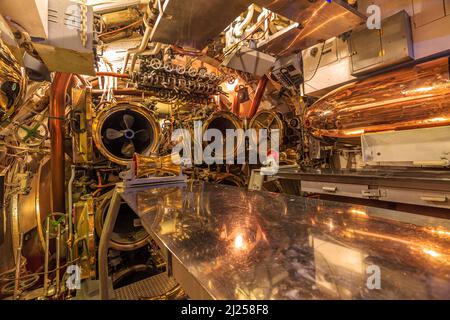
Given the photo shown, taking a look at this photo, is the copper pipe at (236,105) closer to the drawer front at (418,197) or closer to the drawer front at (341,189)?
the drawer front at (341,189)

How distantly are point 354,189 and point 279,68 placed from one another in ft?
7.30

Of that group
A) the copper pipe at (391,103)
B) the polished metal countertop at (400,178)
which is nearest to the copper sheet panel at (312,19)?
the copper pipe at (391,103)

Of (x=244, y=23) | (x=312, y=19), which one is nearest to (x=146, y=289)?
(x=312, y=19)

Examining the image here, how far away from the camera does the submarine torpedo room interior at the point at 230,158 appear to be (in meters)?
0.68

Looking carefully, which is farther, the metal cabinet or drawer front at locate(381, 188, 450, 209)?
the metal cabinet

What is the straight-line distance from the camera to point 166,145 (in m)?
3.58

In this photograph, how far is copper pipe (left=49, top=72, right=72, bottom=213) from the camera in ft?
9.41

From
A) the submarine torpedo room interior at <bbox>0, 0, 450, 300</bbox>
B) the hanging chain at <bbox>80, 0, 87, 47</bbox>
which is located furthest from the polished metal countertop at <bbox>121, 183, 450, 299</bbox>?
the hanging chain at <bbox>80, 0, 87, 47</bbox>

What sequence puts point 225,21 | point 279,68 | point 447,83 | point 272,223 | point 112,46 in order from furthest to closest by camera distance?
point 112,46 < point 279,68 < point 225,21 < point 447,83 < point 272,223

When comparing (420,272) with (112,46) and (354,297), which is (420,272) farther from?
(112,46)

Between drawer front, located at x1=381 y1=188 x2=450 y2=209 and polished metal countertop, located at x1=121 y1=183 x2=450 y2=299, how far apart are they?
0.75 metres

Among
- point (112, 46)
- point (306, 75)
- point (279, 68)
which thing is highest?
point (112, 46)

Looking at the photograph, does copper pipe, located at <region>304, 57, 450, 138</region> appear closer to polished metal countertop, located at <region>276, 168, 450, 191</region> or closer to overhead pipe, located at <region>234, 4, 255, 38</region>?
polished metal countertop, located at <region>276, 168, 450, 191</region>
